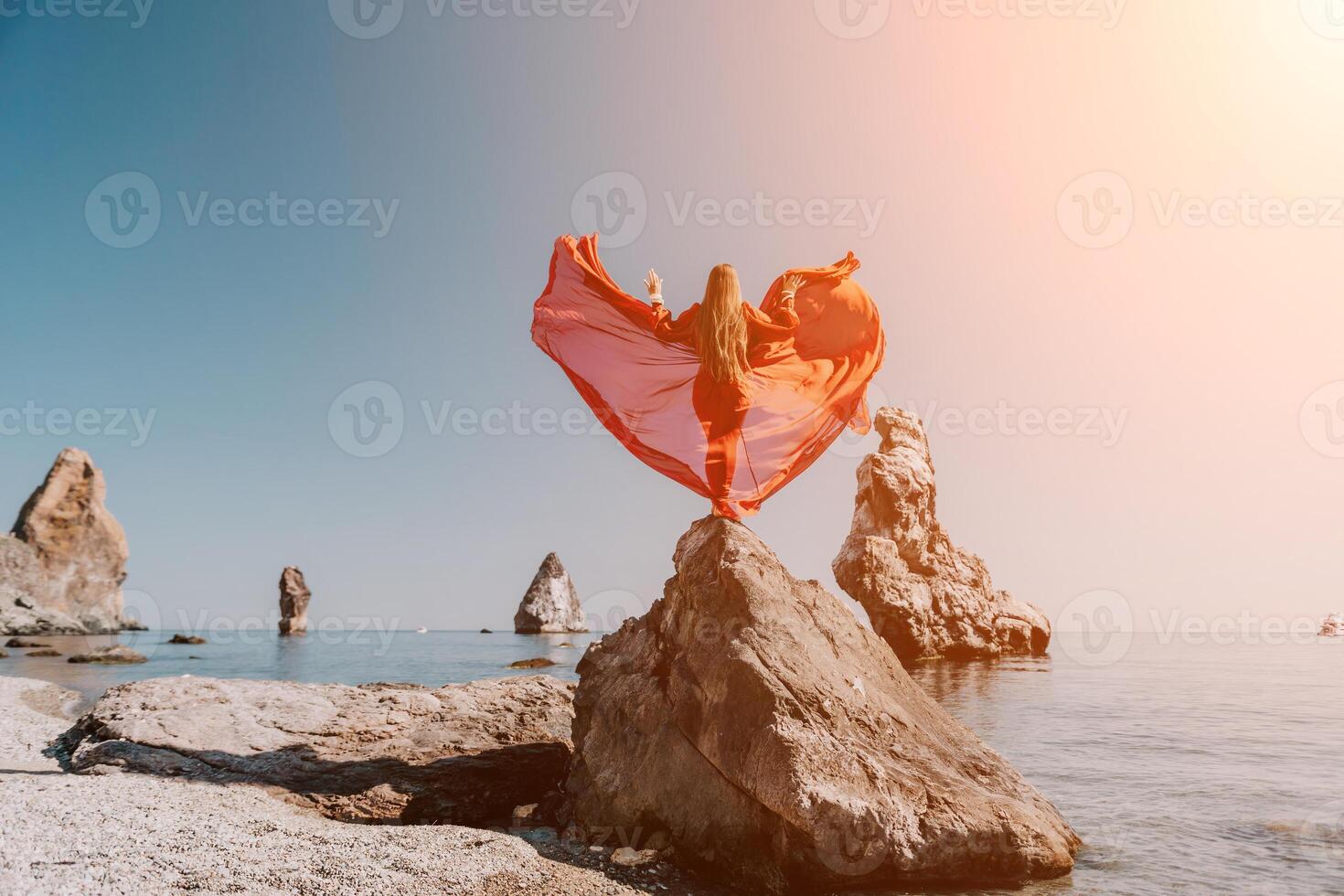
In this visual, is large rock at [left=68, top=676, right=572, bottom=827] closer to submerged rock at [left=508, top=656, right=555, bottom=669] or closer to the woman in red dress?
the woman in red dress

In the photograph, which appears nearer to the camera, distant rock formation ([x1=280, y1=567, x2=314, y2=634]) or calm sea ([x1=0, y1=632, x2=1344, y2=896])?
calm sea ([x1=0, y1=632, x2=1344, y2=896])

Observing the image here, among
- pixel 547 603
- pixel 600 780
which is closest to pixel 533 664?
pixel 600 780

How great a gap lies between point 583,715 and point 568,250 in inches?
232

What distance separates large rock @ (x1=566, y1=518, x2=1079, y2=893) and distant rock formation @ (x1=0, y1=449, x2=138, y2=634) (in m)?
85.7

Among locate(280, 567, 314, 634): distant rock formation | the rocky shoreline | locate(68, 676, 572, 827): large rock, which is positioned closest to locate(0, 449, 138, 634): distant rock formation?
locate(280, 567, 314, 634): distant rock formation

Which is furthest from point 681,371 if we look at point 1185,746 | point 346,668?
point 346,668

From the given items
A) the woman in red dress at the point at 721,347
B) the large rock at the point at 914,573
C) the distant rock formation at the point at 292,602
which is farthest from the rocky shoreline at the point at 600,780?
the distant rock formation at the point at 292,602

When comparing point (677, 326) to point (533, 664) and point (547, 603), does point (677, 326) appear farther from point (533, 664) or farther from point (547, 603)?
point (547, 603)

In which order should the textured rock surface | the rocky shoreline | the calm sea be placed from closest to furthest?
the textured rock surface, the rocky shoreline, the calm sea

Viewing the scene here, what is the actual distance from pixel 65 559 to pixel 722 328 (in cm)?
9036

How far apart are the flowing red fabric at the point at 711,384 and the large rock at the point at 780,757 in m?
0.93

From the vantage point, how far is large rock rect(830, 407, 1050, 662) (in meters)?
37.5

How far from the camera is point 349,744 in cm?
923

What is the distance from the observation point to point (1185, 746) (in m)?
13.6
